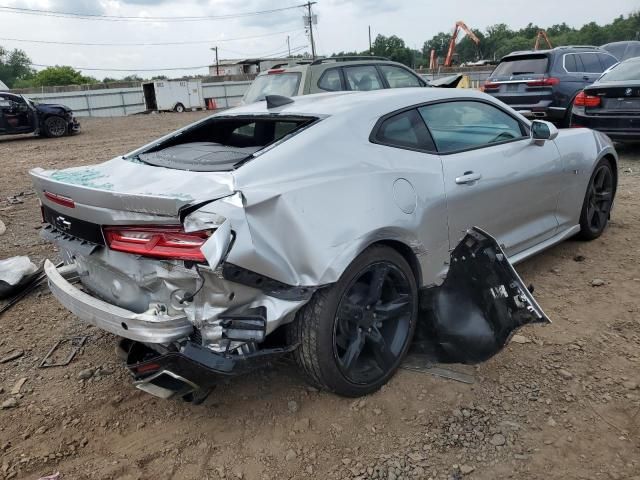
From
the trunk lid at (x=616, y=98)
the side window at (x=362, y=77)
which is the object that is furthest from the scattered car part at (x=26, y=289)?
the trunk lid at (x=616, y=98)

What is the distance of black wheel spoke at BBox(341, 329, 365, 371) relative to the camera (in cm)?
274

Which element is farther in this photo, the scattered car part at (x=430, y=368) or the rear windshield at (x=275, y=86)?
the rear windshield at (x=275, y=86)

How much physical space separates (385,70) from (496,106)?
5346 millimetres

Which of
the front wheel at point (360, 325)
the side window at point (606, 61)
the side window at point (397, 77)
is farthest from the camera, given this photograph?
the side window at point (606, 61)

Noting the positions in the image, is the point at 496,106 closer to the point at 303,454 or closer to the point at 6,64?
the point at 303,454

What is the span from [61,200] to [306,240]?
49.6 inches

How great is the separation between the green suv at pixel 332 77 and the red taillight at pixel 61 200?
5.50m

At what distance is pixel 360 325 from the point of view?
2.80 metres


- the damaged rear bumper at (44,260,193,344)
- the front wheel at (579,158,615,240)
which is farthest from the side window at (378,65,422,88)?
the damaged rear bumper at (44,260,193,344)

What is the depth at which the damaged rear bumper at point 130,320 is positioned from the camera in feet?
7.66

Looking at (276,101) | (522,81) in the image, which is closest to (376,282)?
(276,101)

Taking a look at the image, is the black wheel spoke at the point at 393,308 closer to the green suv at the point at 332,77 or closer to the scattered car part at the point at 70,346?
the scattered car part at the point at 70,346

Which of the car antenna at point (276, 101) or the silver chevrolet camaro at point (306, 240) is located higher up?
the car antenna at point (276, 101)

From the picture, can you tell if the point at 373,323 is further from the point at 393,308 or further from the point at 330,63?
the point at 330,63
